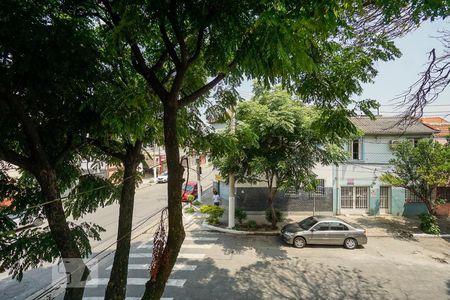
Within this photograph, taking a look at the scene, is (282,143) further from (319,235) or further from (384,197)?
(384,197)

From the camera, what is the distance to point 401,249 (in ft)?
43.8

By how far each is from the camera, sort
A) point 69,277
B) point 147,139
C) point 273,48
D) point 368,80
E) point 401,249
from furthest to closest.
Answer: point 401,249, point 147,139, point 368,80, point 69,277, point 273,48

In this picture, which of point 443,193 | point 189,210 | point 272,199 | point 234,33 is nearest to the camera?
point 234,33

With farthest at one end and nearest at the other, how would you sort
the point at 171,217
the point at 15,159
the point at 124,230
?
the point at 124,230, the point at 15,159, the point at 171,217

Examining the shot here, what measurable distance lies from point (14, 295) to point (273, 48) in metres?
10.9

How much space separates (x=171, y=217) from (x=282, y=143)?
9996 mm

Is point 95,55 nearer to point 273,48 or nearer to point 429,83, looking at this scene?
point 273,48

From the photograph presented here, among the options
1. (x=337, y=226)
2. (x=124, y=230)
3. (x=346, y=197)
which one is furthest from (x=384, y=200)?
(x=124, y=230)

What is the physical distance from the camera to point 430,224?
15.3 meters

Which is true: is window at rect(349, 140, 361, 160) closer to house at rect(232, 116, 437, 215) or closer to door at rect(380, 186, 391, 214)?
house at rect(232, 116, 437, 215)

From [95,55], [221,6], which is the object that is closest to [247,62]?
[221,6]

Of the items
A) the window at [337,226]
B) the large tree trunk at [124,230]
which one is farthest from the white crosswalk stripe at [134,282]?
the window at [337,226]

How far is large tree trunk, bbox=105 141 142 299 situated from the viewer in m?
6.05

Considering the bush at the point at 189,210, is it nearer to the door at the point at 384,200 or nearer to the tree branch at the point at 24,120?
the door at the point at 384,200
